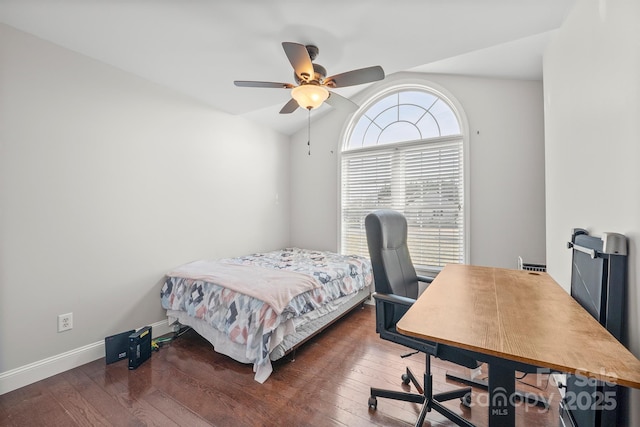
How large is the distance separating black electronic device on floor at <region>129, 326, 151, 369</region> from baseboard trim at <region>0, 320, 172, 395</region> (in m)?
0.35

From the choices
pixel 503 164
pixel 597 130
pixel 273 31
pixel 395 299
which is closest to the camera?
pixel 597 130

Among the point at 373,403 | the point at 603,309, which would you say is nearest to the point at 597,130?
the point at 603,309

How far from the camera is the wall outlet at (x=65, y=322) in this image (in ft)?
6.56

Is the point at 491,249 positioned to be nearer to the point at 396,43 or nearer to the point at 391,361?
the point at 391,361

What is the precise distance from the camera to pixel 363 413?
1.58m

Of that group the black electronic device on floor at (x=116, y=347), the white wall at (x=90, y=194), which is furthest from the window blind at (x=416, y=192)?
the black electronic device on floor at (x=116, y=347)

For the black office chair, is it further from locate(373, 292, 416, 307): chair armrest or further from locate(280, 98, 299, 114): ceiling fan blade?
locate(280, 98, 299, 114): ceiling fan blade

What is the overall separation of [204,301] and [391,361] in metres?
1.66

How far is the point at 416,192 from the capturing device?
3338 millimetres

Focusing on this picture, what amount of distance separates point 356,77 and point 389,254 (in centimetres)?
131

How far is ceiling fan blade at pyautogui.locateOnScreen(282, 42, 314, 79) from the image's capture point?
5.24 ft

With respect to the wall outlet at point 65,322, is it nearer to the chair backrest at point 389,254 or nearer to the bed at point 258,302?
the bed at point 258,302

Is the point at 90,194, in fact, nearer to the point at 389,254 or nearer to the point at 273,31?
the point at 273,31

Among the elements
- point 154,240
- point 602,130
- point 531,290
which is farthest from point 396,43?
point 154,240
